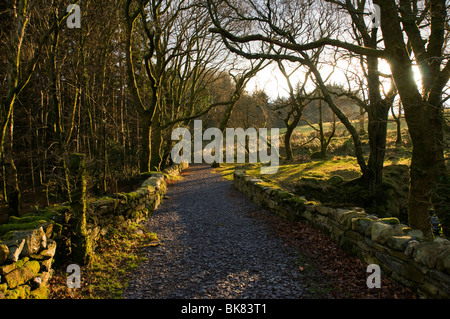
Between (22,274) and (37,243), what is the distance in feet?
1.60

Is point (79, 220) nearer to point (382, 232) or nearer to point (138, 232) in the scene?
point (138, 232)

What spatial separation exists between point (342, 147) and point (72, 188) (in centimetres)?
2299

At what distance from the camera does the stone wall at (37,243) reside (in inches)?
126

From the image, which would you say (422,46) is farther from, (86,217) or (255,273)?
(86,217)

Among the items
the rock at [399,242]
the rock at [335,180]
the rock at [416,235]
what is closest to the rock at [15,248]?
the rock at [399,242]

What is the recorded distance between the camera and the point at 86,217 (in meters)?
5.05

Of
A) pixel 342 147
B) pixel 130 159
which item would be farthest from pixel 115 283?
pixel 342 147

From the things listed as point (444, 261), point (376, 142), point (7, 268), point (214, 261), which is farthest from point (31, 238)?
point (376, 142)

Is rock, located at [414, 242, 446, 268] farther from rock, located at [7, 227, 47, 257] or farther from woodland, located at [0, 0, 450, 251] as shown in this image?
rock, located at [7, 227, 47, 257]

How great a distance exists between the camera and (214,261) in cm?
521

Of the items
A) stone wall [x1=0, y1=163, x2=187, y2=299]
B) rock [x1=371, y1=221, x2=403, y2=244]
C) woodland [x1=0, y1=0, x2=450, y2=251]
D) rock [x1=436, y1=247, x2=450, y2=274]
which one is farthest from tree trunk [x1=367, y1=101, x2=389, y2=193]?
stone wall [x1=0, y1=163, x2=187, y2=299]

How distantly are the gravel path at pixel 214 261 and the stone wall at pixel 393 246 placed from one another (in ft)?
3.33

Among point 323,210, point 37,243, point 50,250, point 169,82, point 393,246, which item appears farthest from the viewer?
point 169,82

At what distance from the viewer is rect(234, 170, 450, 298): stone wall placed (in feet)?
10.5
